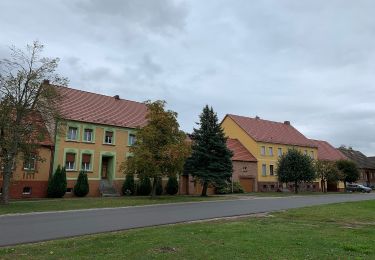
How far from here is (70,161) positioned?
123ft

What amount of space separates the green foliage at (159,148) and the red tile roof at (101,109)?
7.05 metres

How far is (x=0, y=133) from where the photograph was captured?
82.9 ft

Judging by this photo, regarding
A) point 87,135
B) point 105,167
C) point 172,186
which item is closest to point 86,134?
point 87,135

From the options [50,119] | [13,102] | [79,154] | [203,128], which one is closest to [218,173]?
[203,128]

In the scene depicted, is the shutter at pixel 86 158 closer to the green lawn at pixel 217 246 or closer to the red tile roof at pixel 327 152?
the green lawn at pixel 217 246

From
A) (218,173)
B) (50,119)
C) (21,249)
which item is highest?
(50,119)

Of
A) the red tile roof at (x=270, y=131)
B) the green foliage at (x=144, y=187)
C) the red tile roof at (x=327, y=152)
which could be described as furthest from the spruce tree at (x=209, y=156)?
the red tile roof at (x=327, y=152)

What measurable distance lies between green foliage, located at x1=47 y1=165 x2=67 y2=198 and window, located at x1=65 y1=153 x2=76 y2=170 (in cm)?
196

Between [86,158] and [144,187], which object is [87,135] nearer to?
[86,158]

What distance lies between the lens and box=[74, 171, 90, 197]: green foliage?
1430 inches

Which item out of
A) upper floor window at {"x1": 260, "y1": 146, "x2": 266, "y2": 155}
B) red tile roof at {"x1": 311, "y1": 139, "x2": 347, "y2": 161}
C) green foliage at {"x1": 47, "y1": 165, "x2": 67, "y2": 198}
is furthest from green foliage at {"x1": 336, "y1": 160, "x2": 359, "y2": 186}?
green foliage at {"x1": 47, "y1": 165, "x2": 67, "y2": 198}

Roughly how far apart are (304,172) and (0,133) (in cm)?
3571

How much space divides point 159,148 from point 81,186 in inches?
341

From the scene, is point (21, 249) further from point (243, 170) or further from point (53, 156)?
point (243, 170)
